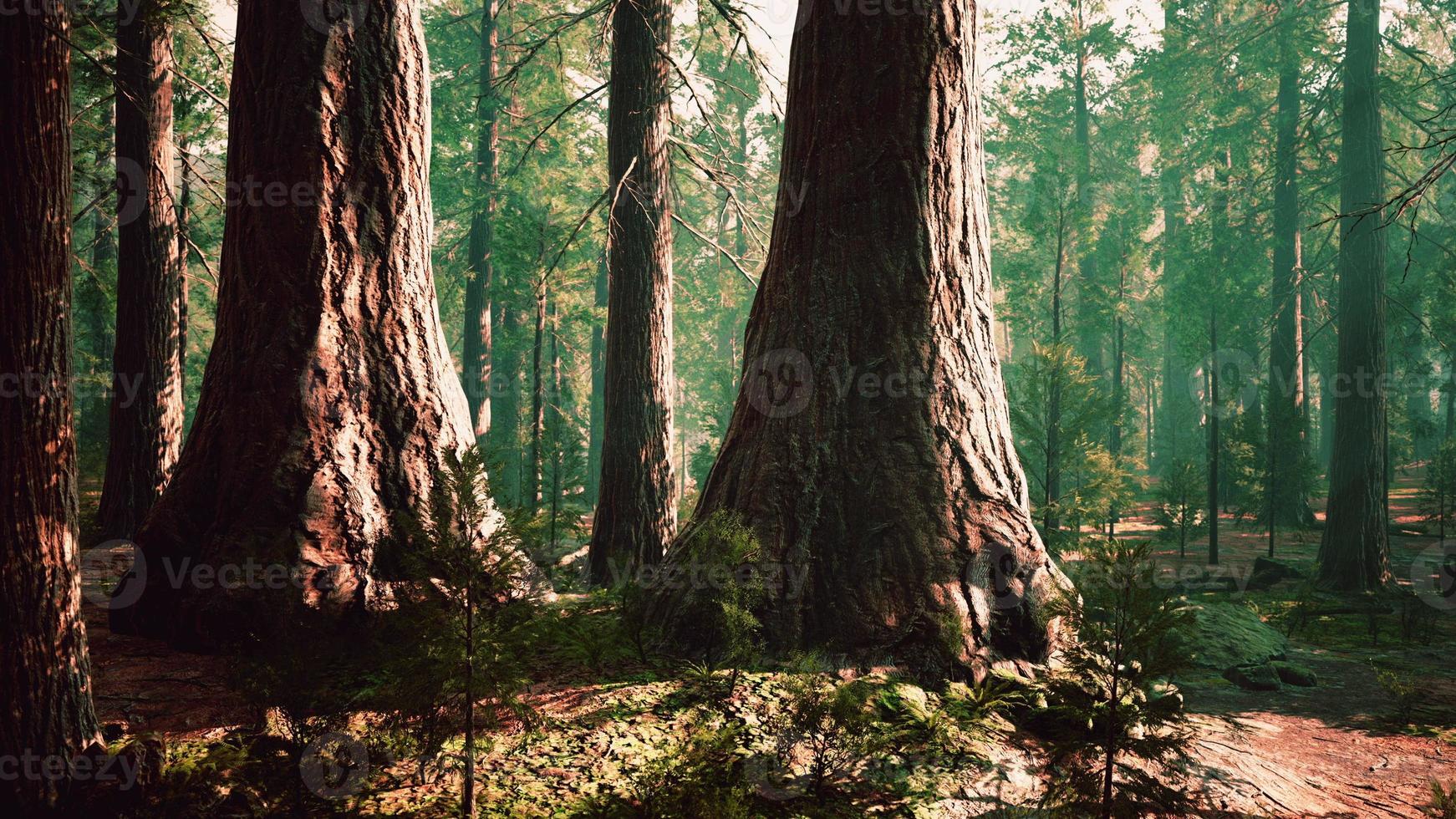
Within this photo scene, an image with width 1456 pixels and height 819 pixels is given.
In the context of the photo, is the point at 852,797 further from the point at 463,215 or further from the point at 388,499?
the point at 463,215

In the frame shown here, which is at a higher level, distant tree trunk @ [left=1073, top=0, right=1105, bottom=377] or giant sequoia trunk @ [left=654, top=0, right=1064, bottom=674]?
distant tree trunk @ [left=1073, top=0, right=1105, bottom=377]

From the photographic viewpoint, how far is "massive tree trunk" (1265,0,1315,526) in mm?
18578

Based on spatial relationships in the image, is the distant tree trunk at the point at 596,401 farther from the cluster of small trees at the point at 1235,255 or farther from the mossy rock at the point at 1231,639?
the mossy rock at the point at 1231,639

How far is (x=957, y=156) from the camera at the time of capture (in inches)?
205

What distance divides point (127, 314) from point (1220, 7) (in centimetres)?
2972

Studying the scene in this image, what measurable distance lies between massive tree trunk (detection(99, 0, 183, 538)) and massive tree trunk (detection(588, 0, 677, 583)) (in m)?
4.82

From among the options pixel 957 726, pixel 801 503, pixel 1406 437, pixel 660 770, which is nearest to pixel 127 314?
pixel 801 503

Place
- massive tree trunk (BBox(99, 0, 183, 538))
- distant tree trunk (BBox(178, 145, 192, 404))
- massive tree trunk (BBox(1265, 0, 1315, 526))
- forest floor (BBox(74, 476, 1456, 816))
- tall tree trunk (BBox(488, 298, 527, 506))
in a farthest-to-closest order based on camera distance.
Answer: tall tree trunk (BBox(488, 298, 527, 506))
massive tree trunk (BBox(1265, 0, 1315, 526))
distant tree trunk (BBox(178, 145, 192, 404))
massive tree trunk (BBox(99, 0, 183, 538))
forest floor (BBox(74, 476, 1456, 816))

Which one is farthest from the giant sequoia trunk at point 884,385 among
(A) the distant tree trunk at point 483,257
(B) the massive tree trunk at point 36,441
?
(A) the distant tree trunk at point 483,257

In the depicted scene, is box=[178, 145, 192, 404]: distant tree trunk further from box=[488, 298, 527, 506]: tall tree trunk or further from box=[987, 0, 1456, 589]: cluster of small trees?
box=[488, 298, 527, 506]: tall tree trunk

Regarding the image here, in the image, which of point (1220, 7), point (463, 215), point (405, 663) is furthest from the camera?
point (463, 215)

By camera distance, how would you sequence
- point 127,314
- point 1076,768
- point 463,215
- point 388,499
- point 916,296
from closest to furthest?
point 1076,768 → point 388,499 → point 916,296 → point 127,314 → point 463,215

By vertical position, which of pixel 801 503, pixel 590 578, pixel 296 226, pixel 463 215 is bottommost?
pixel 590 578

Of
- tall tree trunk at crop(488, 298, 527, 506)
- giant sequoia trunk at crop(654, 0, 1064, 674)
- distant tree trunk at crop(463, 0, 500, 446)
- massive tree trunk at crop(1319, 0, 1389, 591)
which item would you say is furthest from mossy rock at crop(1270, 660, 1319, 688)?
tall tree trunk at crop(488, 298, 527, 506)
